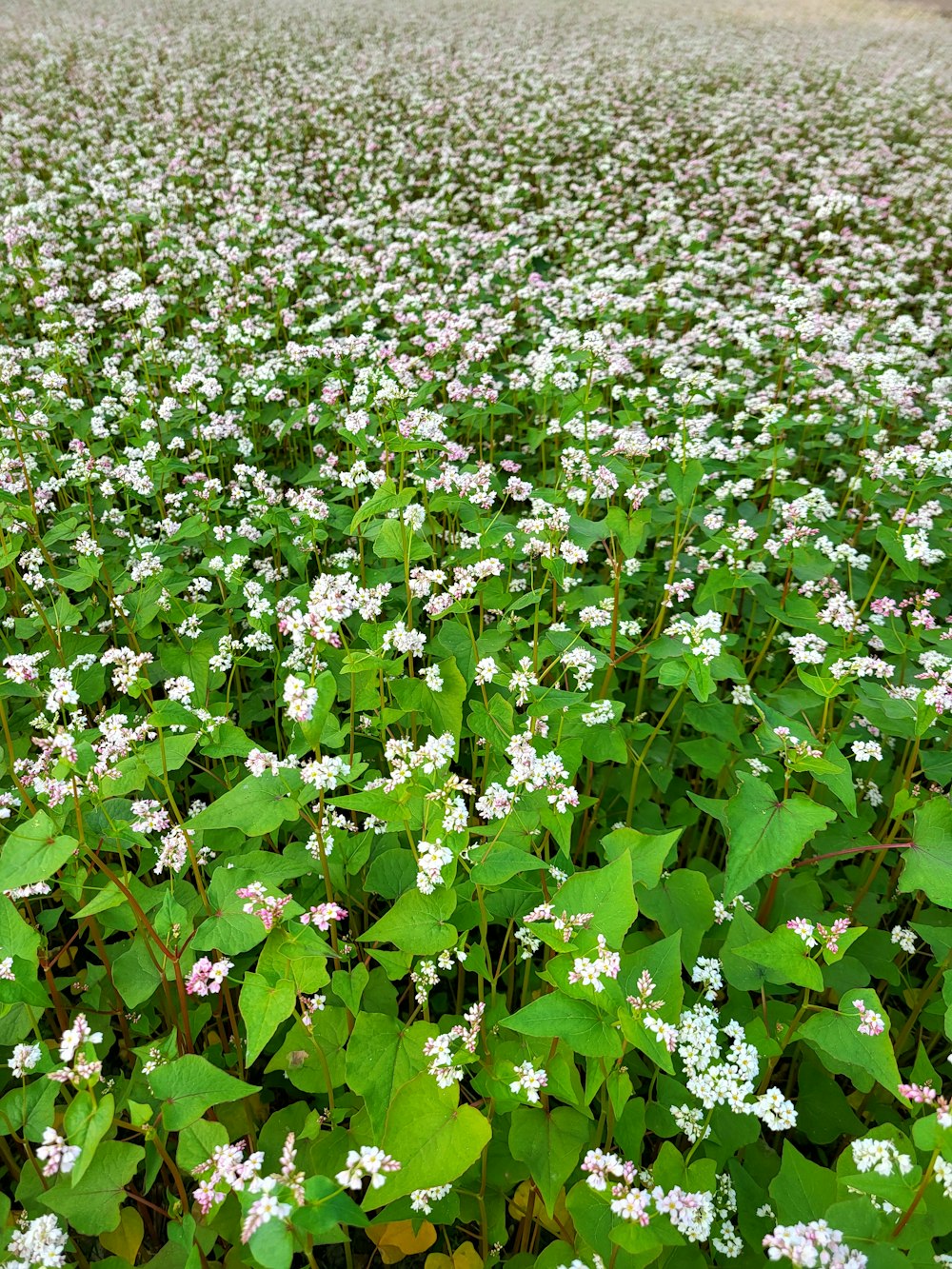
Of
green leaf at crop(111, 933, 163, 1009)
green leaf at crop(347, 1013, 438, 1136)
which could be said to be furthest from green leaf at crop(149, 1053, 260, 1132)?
green leaf at crop(111, 933, 163, 1009)

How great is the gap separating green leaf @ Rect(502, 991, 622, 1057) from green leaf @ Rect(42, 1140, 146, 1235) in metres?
1.07

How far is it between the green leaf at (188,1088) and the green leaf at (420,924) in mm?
468

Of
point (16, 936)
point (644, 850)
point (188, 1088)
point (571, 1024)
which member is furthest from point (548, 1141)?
point (16, 936)

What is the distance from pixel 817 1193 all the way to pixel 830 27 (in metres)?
37.4

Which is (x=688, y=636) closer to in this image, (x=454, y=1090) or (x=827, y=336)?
(x=454, y=1090)

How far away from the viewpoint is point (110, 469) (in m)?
4.23

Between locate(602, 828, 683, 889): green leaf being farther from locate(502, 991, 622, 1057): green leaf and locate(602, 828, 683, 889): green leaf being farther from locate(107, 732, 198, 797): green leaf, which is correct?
locate(107, 732, 198, 797): green leaf

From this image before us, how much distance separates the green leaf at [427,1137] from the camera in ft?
5.73

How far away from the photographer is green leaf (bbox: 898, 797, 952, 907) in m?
2.28

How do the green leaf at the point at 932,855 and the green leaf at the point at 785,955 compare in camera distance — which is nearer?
the green leaf at the point at 785,955

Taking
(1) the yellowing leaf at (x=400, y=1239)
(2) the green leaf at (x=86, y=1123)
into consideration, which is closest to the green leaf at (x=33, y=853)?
(2) the green leaf at (x=86, y=1123)

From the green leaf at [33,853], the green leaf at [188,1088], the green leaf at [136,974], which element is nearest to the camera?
the green leaf at [188,1088]

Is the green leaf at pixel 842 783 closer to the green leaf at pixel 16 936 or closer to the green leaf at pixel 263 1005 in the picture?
the green leaf at pixel 263 1005

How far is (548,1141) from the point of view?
81.3 inches
